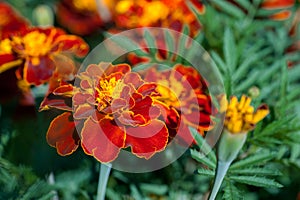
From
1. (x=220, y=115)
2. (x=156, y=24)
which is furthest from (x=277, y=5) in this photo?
(x=220, y=115)

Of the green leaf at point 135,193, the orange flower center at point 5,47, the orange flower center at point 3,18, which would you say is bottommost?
the orange flower center at point 3,18

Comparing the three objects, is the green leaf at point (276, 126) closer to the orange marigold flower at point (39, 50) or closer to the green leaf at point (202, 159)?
the green leaf at point (202, 159)

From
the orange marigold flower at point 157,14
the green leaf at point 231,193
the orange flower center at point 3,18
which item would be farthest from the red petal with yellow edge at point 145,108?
the orange flower center at point 3,18

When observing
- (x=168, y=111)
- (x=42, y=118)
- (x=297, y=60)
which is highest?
(x=297, y=60)

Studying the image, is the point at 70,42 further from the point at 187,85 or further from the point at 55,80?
the point at 187,85

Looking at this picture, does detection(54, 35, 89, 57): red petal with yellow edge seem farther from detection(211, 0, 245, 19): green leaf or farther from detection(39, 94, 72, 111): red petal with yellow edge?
detection(211, 0, 245, 19): green leaf

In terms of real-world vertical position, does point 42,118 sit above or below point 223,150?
below
